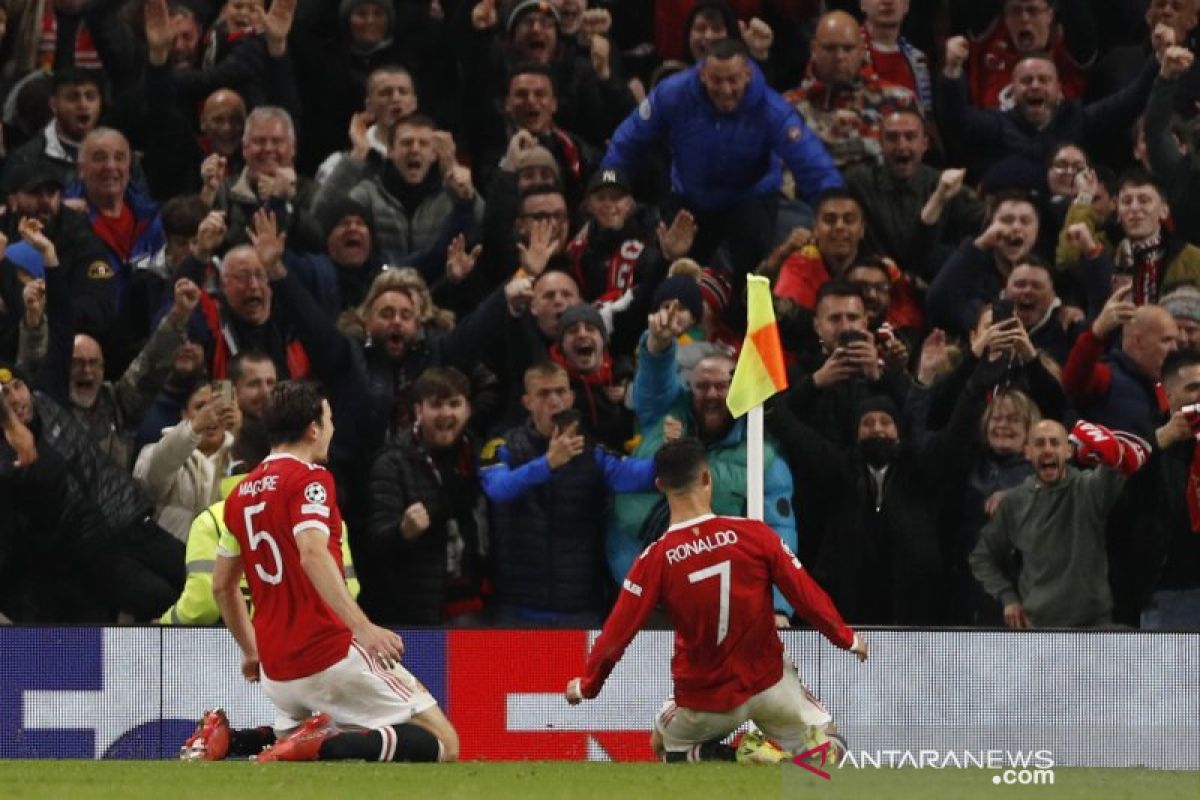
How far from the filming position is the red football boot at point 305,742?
10547 millimetres

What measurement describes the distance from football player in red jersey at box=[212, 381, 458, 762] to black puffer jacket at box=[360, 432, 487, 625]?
80.5 inches

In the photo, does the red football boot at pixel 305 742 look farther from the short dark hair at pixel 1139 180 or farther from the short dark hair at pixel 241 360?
the short dark hair at pixel 1139 180

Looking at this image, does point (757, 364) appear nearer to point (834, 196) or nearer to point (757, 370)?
point (757, 370)

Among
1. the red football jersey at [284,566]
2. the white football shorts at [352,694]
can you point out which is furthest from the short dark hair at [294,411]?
the white football shorts at [352,694]

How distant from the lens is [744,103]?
1495 centimetres

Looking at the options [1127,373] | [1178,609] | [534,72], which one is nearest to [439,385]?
[534,72]

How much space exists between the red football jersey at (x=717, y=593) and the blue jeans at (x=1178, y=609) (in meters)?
2.83

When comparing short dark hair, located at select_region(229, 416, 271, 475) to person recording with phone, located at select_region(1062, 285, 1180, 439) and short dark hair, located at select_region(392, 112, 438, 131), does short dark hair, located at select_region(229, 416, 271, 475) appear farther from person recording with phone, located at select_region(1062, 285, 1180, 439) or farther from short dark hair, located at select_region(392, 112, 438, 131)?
person recording with phone, located at select_region(1062, 285, 1180, 439)

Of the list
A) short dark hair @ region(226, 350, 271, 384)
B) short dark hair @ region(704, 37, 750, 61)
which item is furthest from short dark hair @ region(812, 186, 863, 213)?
short dark hair @ region(226, 350, 271, 384)

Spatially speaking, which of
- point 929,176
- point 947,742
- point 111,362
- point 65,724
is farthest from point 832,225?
point 65,724

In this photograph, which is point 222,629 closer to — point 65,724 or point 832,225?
point 65,724

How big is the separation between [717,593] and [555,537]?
2.38 meters

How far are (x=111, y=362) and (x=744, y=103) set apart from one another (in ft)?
13.2

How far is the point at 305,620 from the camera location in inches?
411
